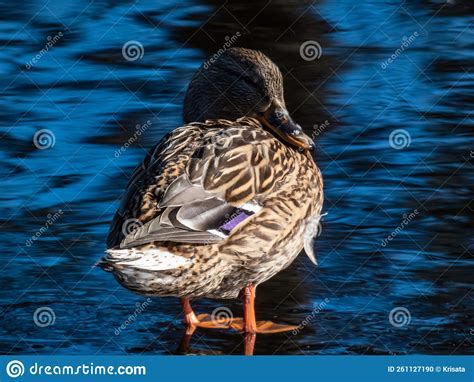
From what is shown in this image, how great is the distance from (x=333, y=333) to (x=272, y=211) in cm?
73

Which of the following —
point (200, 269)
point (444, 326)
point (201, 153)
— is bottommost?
point (444, 326)

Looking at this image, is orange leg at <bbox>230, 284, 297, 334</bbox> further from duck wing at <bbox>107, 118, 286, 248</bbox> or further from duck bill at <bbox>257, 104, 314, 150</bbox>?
duck bill at <bbox>257, 104, 314, 150</bbox>

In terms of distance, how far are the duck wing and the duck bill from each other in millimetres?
163

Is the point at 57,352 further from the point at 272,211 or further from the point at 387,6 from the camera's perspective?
the point at 387,6

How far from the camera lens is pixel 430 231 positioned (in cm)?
794

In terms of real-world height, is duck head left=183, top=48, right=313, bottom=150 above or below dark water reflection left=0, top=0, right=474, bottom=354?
above

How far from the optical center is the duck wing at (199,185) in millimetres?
6117

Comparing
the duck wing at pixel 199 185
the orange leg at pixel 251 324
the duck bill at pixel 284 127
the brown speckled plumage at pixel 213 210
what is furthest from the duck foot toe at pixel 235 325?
the duck bill at pixel 284 127

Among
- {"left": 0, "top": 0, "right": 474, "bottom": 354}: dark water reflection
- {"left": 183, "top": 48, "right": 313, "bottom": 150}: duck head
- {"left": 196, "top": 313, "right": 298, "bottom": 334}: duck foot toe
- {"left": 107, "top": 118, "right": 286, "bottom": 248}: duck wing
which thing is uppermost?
{"left": 183, "top": 48, "right": 313, "bottom": 150}: duck head

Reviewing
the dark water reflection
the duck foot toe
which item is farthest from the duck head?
the duck foot toe

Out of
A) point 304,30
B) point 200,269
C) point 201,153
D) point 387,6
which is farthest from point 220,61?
point 387,6

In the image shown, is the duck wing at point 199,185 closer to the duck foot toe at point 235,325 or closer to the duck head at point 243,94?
the duck head at point 243,94

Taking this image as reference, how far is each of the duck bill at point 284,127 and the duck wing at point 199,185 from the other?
0.16m

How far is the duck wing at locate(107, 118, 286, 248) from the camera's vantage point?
20.1ft
